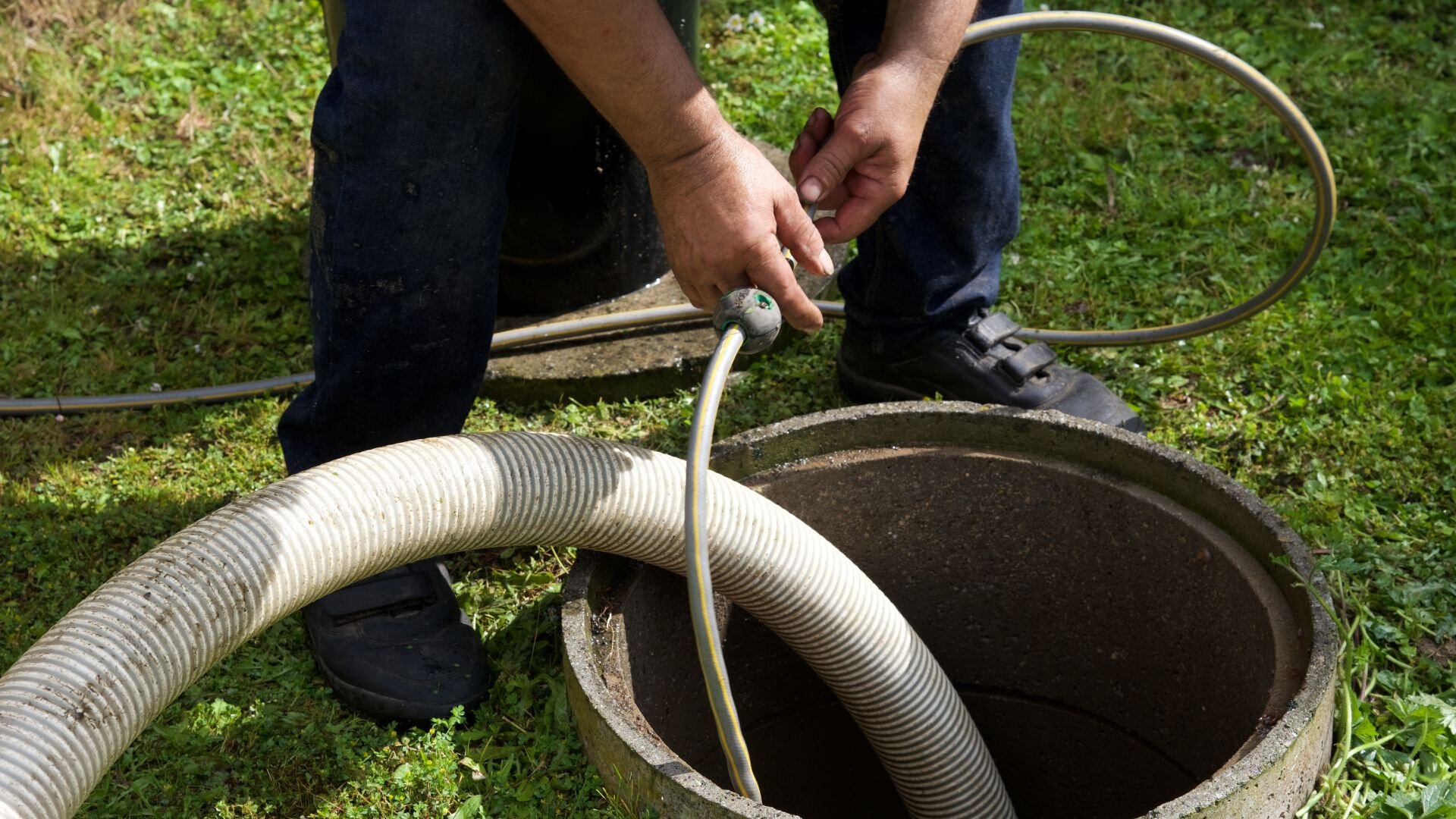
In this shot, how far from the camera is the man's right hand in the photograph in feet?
5.73

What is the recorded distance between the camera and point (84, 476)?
2.73 meters

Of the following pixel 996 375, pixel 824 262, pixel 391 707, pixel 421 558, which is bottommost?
pixel 391 707

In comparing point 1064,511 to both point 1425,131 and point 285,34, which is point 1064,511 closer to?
point 1425,131

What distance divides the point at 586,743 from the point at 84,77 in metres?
3.16

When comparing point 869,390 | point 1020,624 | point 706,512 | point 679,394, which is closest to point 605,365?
point 679,394

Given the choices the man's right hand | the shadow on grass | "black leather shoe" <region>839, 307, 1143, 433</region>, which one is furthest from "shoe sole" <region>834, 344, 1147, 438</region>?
the shadow on grass

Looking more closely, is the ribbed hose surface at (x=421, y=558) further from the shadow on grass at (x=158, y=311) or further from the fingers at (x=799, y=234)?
the shadow on grass at (x=158, y=311)

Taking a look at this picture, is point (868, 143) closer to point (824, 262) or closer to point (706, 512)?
point (824, 262)

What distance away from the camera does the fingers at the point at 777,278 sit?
1.77m

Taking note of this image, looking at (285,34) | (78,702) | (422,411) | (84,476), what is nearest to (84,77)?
(285,34)

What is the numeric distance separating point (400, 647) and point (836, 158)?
106 cm

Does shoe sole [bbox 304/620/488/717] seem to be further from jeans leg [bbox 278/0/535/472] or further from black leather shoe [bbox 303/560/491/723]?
jeans leg [bbox 278/0/535/472]

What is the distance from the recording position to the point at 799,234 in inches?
71.9

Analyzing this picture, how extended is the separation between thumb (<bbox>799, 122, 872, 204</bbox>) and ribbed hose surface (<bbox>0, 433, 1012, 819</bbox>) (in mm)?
469
